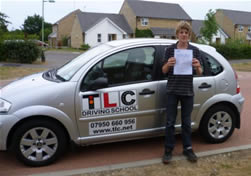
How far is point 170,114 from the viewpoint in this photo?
4.03 m

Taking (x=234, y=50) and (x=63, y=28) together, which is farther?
(x=63, y=28)

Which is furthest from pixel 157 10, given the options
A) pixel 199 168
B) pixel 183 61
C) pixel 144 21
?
pixel 199 168

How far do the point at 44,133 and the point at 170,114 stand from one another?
5.72 feet

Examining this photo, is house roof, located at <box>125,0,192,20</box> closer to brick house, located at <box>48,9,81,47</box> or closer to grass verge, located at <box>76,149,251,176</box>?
brick house, located at <box>48,9,81,47</box>

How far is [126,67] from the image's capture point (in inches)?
168

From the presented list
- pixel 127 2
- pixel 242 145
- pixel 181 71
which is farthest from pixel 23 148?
pixel 127 2

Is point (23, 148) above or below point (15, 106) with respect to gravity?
below

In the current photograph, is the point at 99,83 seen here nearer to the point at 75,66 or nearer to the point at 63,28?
the point at 75,66

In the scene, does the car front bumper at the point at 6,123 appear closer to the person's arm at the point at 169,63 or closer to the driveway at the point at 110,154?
the driveway at the point at 110,154

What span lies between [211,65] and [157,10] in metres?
46.4

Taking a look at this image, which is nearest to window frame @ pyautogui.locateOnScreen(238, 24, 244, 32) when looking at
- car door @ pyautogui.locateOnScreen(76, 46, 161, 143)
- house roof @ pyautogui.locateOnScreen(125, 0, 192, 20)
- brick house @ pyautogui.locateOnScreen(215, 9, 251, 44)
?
brick house @ pyautogui.locateOnScreen(215, 9, 251, 44)

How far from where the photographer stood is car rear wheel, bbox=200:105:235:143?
462 centimetres

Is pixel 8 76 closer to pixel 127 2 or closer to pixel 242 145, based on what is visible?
pixel 242 145

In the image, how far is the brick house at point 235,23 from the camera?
54.2 m
